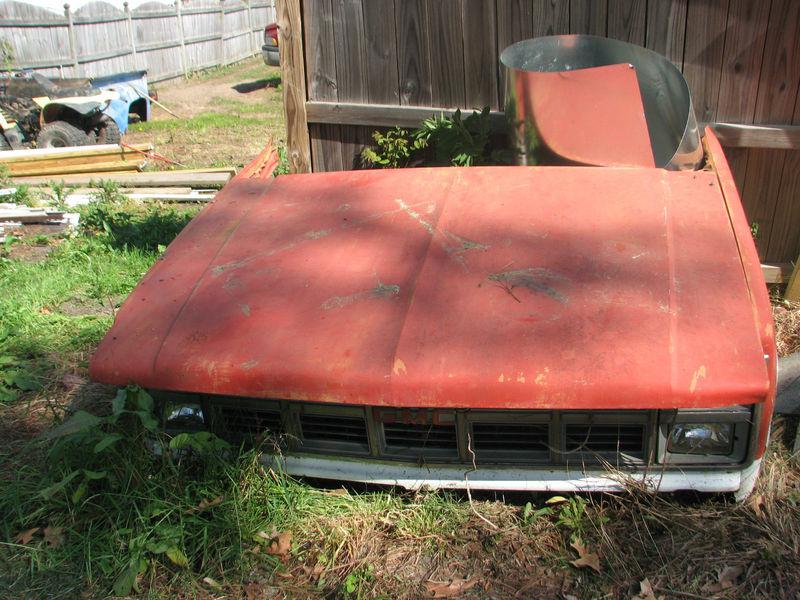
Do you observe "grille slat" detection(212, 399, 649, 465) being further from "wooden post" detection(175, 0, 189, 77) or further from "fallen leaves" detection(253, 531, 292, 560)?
"wooden post" detection(175, 0, 189, 77)

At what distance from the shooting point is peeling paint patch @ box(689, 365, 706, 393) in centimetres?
220

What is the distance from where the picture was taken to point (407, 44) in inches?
203

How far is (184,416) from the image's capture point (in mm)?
2793

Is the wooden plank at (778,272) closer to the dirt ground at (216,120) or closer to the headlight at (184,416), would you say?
the headlight at (184,416)

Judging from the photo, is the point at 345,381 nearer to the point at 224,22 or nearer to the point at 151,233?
the point at 151,233

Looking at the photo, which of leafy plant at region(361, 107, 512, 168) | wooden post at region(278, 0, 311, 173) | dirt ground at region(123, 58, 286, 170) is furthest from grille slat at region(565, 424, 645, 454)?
dirt ground at region(123, 58, 286, 170)

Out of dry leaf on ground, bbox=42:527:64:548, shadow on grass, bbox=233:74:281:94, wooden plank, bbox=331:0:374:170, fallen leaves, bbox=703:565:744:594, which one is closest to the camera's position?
fallen leaves, bbox=703:565:744:594

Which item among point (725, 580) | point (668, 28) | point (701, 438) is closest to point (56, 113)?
point (668, 28)

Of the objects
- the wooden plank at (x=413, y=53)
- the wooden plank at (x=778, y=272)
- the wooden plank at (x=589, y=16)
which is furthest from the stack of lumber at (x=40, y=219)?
the wooden plank at (x=778, y=272)

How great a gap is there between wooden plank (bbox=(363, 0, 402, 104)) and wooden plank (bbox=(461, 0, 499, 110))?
0.51 meters

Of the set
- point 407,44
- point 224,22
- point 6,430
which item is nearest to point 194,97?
point 224,22

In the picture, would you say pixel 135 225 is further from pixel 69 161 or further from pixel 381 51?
pixel 69 161

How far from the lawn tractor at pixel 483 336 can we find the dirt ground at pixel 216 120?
4.50 metres

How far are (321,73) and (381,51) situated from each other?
486mm
